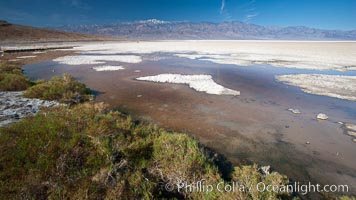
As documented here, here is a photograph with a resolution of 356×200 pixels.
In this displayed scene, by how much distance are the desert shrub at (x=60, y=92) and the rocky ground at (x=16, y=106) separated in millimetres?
352

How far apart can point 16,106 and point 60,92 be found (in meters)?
1.67

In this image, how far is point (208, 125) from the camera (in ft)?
22.2

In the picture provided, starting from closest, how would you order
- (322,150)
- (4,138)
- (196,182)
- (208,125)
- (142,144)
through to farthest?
1. (196,182)
2. (4,138)
3. (142,144)
4. (322,150)
5. (208,125)

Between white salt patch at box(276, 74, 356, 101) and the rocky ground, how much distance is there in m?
12.3

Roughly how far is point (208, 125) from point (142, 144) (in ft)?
9.66

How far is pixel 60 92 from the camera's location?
323 inches

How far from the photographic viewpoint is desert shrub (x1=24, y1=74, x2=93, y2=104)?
7922 millimetres

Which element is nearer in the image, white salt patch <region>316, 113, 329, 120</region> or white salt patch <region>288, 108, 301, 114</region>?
white salt patch <region>316, 113, 329, 120</region>

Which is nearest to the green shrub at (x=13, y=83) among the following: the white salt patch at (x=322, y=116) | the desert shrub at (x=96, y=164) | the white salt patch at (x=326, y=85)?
the desert shrub at (x=96, y=164)

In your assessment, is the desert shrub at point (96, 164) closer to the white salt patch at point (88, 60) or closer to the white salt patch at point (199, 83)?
the white salt patch at point (199, 83)

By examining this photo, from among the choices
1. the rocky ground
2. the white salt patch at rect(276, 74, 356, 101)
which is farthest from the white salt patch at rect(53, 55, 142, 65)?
the white salt patch at rect(276, 74, 356, 101)

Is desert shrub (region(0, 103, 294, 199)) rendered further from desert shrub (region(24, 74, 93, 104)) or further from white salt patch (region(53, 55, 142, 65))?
white salt patch (region(53, 55, 142, 65))

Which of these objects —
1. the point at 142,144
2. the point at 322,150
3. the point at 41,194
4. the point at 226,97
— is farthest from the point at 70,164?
the point at 226,97

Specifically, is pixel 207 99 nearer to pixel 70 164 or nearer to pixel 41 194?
pixel 70 164
